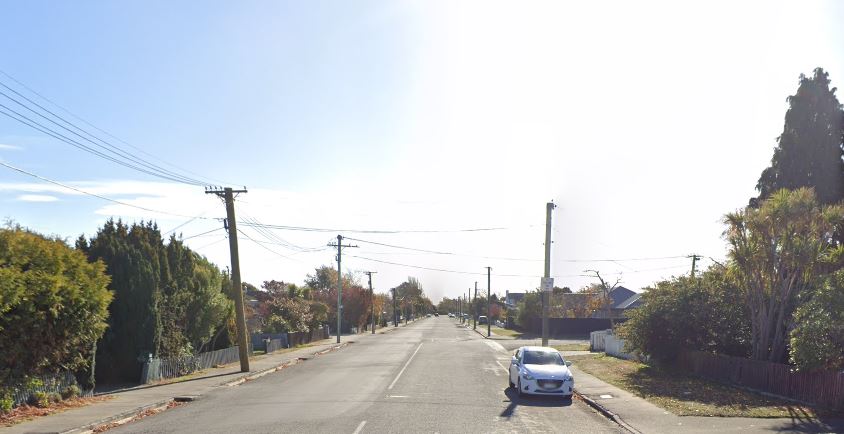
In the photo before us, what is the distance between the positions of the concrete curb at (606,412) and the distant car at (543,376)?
57cm

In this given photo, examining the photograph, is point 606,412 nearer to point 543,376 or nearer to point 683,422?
point 683,422

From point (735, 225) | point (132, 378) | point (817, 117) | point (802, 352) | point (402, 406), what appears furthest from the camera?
point (817, 117)

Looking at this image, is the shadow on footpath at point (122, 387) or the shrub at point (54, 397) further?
the shadow on footpath at point (122, 387)

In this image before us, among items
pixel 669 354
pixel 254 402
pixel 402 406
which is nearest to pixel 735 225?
pixel 669 354

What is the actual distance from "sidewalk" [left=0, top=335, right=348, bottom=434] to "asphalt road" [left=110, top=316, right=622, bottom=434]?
2.23ft

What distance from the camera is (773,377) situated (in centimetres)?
1769

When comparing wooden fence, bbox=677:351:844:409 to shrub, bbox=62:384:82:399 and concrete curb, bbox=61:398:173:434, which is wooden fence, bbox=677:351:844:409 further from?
shrub, bbox=62:384:82:399

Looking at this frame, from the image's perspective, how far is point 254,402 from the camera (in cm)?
1809

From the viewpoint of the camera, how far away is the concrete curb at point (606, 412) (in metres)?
14.1

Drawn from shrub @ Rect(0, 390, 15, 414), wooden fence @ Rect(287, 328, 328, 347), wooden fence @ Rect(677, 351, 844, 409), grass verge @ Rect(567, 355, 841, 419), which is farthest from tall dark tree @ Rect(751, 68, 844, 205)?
wooden fence @ Rect(287, 328, 328, 347)

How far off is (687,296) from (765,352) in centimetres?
460

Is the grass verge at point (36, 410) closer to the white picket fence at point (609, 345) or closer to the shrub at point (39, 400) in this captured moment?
the shrub at point (39, 400)

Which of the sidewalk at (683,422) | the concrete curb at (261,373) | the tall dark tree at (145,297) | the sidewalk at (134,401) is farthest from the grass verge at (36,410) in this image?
the sidewalk at (683,422)

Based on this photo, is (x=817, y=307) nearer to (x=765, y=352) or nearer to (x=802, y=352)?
(x=802, y=352)
